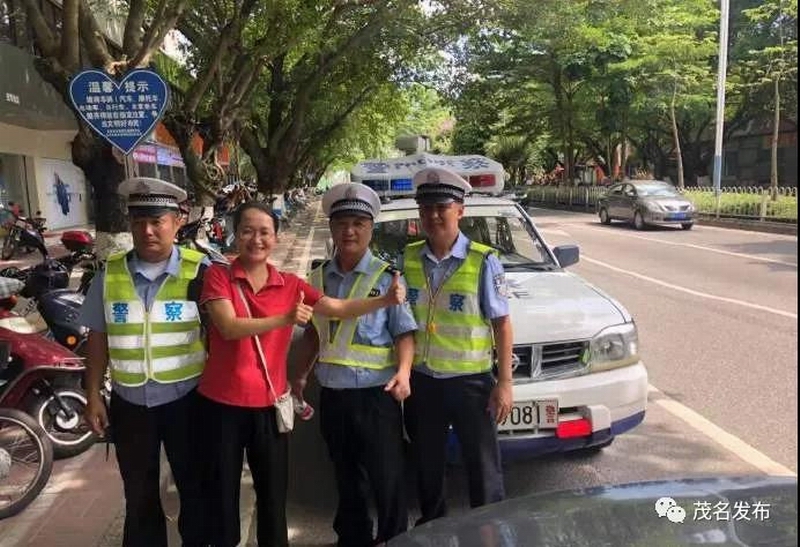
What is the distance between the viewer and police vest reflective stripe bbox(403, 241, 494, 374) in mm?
2963

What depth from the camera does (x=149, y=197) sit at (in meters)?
2.69

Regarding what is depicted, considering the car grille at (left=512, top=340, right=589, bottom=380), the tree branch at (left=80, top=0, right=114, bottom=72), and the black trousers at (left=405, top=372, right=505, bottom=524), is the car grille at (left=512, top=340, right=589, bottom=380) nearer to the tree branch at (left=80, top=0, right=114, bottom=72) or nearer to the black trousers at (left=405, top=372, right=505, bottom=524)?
the black trousers at (left=405, top=372, right=505, bottom=524)

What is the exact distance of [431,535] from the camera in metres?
1.99

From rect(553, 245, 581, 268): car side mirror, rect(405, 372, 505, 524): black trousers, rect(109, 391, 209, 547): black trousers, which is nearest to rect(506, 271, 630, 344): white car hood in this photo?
rect(553, 245, 581, 268): car side mirror

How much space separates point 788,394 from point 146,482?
454 cm

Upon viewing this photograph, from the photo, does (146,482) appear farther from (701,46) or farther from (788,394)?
(701,46)

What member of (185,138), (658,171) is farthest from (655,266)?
(658,171)

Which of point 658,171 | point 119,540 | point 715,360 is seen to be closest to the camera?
point 119,540

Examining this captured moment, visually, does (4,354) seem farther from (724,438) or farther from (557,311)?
(724,438)

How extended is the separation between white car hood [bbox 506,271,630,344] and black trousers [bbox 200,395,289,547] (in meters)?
1.36

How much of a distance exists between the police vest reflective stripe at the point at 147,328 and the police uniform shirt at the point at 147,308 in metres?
0.02

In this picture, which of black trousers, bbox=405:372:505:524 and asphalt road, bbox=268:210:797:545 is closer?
black trousers, bbox=405:372:505:524

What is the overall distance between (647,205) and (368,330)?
1852 centimetres

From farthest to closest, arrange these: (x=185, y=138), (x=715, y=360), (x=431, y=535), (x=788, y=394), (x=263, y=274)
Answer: (x=185, y=138), (x=715, y=360), (x=788, y=394), (x=263, y=274), (x=431, y=535)
